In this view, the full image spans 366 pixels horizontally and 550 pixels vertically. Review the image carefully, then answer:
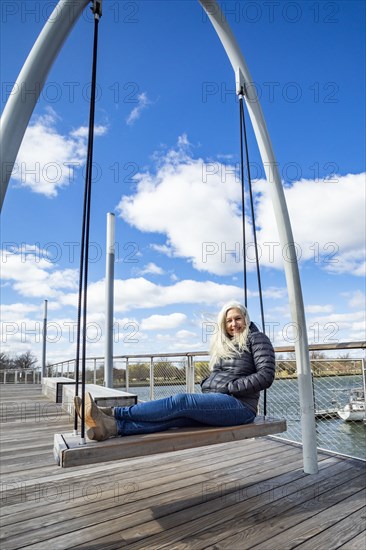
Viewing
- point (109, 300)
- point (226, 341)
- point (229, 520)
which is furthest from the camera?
point (109, 300)

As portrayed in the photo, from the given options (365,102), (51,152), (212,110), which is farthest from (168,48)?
(365,102)

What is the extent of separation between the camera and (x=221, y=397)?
1.95 meters

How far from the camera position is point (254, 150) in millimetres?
3180

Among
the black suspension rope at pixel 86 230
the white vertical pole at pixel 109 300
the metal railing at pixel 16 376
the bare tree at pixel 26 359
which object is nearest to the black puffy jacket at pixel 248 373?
the black suspension rope at pixel 86 230

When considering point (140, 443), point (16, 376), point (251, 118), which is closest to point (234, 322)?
point (140, 443)

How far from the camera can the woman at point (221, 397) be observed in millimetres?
1731

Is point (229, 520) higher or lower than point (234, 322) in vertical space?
lower

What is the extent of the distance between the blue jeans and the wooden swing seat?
53mm

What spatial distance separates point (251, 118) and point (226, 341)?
6.49 feet

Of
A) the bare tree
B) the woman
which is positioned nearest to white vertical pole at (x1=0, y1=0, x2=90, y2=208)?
the woman

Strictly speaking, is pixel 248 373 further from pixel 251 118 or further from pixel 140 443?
pixel 251 118

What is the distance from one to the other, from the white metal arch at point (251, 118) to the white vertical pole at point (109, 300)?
2.96 meters

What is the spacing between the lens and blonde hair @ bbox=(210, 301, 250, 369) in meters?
2.20

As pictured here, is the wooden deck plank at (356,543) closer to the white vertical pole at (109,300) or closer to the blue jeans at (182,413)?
the blue jeans at (182,413)
